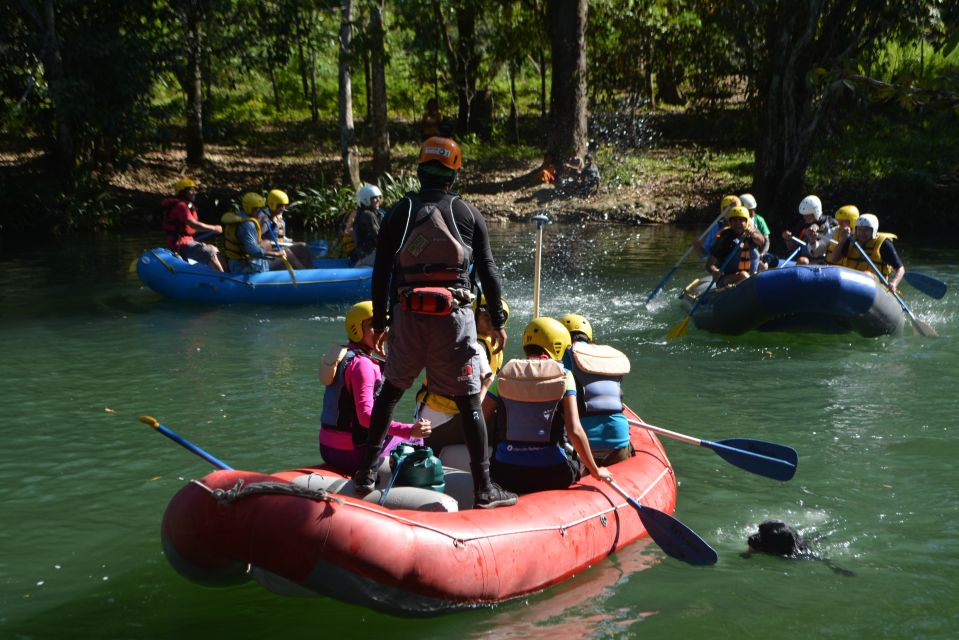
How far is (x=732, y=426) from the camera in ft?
26.7

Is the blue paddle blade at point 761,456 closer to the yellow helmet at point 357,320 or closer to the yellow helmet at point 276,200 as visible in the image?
the yellow helmet at point 357,320

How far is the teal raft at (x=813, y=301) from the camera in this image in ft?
34.3

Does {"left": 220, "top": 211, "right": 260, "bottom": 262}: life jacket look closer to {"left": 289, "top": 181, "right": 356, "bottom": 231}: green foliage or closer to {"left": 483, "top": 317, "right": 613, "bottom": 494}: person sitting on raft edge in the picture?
{"left": 483, "top": 317, "right": 613, "bottom": 494}: person sitting on raft edge

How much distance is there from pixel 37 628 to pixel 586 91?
20508mm

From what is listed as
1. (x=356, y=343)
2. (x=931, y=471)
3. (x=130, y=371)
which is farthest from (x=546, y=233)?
(x=356, y=343)

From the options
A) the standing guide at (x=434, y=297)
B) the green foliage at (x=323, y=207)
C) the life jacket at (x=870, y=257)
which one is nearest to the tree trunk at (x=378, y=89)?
the green foliage at (x=323, y=207)

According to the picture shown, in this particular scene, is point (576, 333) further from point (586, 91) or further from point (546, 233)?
point (586, 91)

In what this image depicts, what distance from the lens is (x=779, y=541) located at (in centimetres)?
565

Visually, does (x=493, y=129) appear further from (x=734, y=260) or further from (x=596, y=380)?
(x=596, y=380)

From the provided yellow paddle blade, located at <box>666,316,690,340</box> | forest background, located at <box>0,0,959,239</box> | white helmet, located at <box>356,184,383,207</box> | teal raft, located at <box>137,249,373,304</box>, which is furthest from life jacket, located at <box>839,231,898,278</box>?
forest background, located at <box>0,0,959,239</box>

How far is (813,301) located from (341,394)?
6.51m

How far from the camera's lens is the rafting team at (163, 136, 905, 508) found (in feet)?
16.6

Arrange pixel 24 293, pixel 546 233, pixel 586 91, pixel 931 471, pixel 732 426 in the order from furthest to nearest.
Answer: pixel 586 91 < pixel 546 233 < pixel 24 293 < pixel 732 426 < pixel 931 471

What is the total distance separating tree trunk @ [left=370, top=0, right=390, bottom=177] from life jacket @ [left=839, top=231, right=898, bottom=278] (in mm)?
11902
